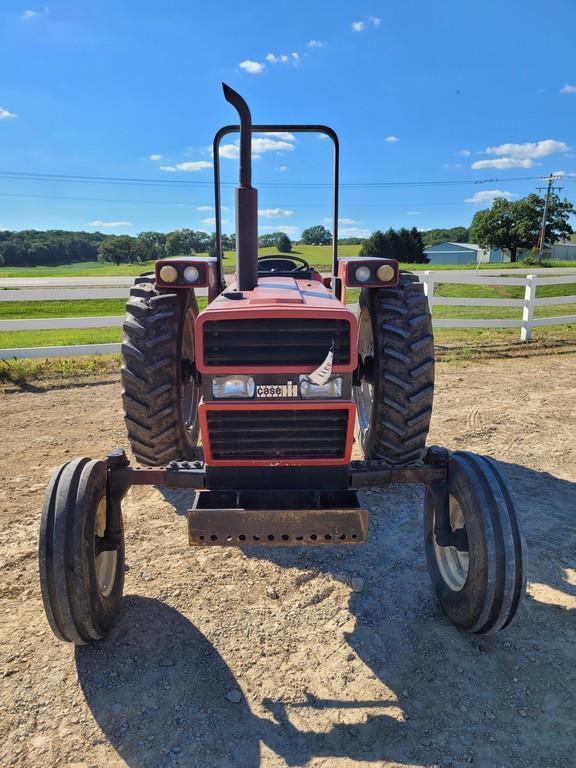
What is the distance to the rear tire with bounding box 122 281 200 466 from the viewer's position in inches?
138

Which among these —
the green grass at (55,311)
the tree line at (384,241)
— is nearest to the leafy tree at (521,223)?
the tree line at (384,241)

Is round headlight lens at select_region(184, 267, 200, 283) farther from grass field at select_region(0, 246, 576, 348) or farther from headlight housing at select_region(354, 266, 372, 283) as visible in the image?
grass field at select_region(0, 246, 576, 348)

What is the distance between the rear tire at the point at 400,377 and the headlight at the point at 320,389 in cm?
83

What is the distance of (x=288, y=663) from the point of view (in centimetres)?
260

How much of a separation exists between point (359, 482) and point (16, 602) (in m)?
1.92

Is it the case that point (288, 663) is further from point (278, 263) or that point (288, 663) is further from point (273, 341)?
point (278, 263)

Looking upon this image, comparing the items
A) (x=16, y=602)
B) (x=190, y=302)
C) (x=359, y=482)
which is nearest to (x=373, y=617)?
(x=359, y=482)

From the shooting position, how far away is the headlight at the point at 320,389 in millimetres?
2572

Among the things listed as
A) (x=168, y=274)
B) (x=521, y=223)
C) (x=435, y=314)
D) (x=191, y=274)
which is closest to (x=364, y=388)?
(x=191, y=274)

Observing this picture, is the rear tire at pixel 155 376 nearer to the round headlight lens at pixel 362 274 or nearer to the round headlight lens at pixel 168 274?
the round headlight lens at pixel 168 274

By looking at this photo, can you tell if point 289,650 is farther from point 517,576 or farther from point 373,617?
point 517,576

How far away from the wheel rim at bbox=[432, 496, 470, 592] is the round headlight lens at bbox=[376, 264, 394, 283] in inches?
54.7

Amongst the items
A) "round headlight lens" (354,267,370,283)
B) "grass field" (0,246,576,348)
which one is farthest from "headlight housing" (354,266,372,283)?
"grass field" (0,246,576,348)

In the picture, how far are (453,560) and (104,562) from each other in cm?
180
